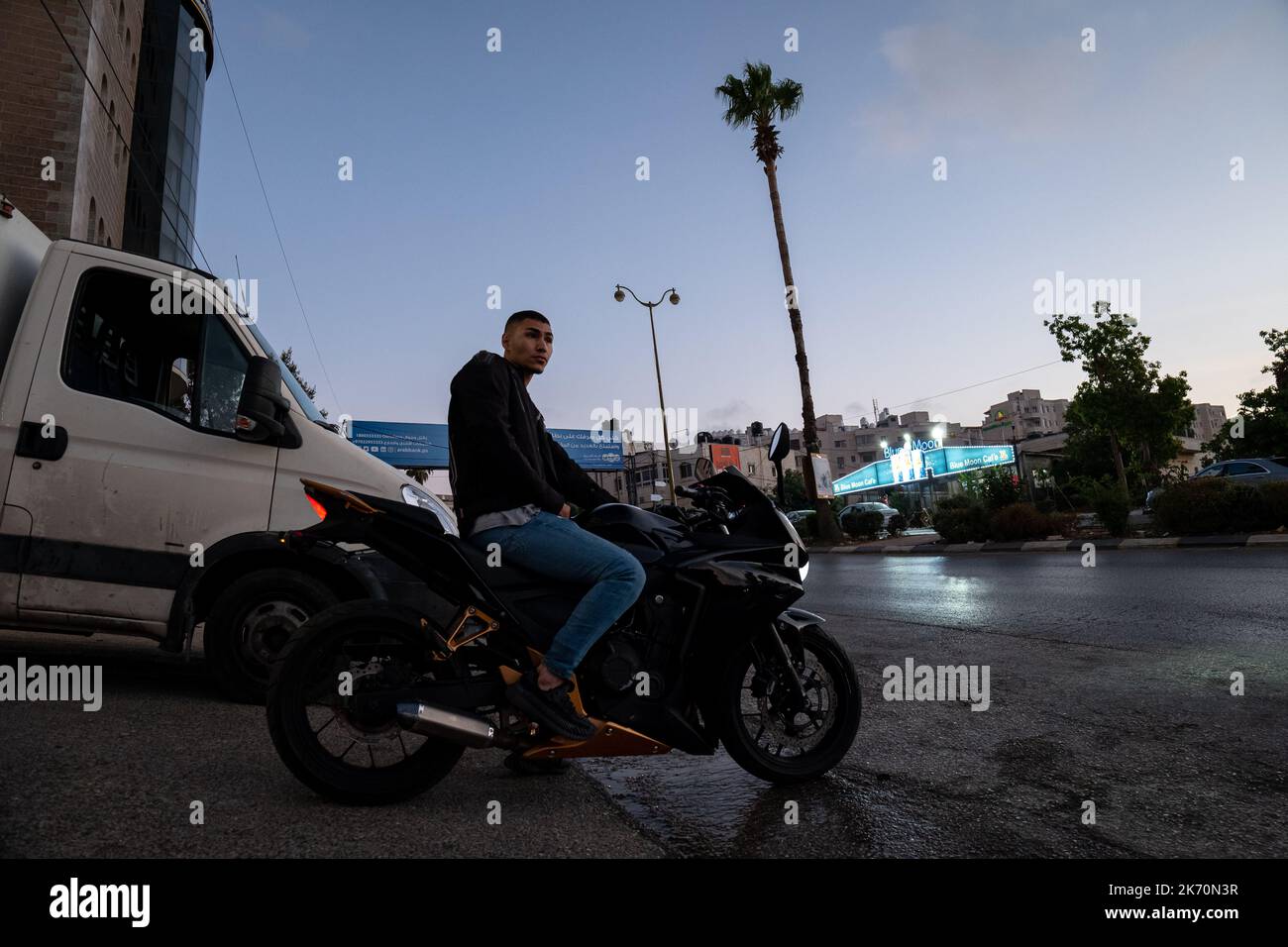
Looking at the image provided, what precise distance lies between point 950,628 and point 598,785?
5.08 meters

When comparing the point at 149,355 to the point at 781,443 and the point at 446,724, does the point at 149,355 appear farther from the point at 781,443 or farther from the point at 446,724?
the point at 781,443

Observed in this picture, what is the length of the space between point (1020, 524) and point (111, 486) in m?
18.9

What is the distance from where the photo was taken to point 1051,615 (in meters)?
7.42

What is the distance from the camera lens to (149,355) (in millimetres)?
4762

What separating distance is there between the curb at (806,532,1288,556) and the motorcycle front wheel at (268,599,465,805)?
48.1 ft

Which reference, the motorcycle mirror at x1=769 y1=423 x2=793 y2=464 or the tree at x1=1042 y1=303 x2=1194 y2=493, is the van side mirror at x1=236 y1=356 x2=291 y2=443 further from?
the tree at x1=1042 y1=303 x2=1194 y2=493

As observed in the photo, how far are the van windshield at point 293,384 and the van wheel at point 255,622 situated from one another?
3.35 feet

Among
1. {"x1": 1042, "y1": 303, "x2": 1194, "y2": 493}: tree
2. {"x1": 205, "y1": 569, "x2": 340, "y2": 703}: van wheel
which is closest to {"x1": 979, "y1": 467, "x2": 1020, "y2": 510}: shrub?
{"x1": 1042, "y1": 303, "x2": 1194, "y2": 493}: tree

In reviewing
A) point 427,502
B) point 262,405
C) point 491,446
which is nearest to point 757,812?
point 491,446

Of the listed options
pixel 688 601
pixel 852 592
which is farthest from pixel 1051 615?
pixel 688 601

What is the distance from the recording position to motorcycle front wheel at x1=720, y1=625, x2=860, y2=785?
2914 mm

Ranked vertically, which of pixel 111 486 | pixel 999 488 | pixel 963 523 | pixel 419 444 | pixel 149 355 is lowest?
pixel 963 523
